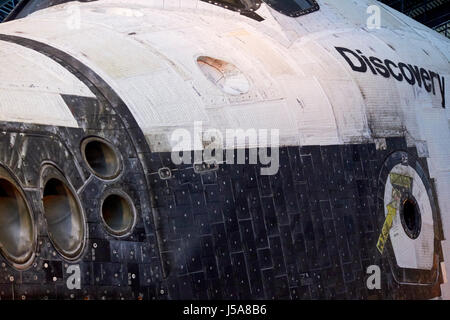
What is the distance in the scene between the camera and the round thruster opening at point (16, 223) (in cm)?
445

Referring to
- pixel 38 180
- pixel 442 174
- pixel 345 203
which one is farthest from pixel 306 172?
pixel 38 180

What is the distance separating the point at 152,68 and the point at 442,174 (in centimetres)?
320

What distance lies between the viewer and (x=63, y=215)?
487 cm

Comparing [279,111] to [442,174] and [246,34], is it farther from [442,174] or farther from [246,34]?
[442,174]

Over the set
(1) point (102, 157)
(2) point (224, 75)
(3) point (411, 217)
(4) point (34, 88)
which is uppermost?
(2) point (224, 75)

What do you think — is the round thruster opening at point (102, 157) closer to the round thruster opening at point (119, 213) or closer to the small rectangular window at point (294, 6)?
the round thruster opening at point (119, 213)

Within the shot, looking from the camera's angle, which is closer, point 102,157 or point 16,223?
point 16,223

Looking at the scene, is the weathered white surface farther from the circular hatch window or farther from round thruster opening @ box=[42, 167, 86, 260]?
the circular hatch window

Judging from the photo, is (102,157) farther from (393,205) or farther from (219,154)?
(393,205)

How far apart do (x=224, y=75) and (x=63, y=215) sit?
2198 millimetres

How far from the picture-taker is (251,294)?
5.79 m

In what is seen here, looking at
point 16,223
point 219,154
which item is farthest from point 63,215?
point 219,154

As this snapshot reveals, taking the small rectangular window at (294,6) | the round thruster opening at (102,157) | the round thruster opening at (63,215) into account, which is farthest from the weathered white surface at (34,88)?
the small rectangular window at (294,6)
